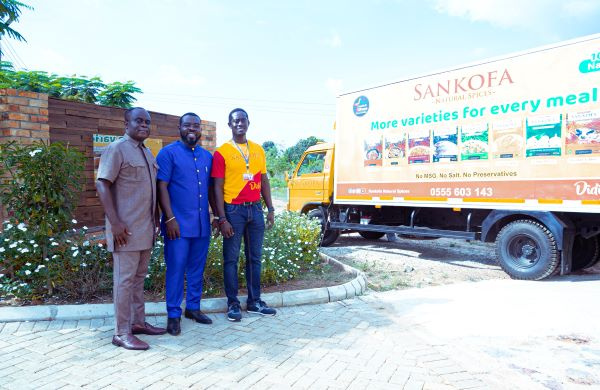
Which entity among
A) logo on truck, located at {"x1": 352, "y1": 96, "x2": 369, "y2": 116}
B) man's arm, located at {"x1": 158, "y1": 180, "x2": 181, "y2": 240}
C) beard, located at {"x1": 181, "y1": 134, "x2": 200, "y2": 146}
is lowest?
man's arm, located at {"x1": 158, "y1": 180, "x2": 181, "y2": 240}

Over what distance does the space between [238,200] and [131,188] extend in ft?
3.22

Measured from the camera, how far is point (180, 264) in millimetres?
3695

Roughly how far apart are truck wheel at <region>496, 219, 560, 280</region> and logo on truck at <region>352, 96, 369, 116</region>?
329 centimetres

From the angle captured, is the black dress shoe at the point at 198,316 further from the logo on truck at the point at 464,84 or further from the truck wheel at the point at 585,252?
the truck wheel at the point at 585,252

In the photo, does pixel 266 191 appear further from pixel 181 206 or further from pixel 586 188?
pixel 586 188

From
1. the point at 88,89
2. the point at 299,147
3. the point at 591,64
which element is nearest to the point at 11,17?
the point at 88,89

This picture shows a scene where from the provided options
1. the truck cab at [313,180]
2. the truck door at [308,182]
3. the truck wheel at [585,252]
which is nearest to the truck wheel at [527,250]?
the truck wheel at [585,252]

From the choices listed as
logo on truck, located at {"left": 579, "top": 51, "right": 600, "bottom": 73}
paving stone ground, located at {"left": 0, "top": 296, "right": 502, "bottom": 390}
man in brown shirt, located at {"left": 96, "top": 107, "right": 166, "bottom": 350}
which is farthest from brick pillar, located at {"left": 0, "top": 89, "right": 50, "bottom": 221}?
logo on truck, located at {"left": 579, "top": 51, "right": 600, "bottom": 73}

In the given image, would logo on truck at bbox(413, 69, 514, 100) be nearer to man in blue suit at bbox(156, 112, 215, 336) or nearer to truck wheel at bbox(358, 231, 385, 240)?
truck wheel at bbox(358, 231, 385, 240)

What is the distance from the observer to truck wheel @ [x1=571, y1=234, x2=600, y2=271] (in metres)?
6.70

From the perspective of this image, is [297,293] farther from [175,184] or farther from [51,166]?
[51,166]

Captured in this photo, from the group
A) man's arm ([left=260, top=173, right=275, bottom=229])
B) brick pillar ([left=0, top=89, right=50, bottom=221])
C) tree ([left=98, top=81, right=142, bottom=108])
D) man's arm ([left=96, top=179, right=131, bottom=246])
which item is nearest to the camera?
man's arm ([left=96, top=179, right=131, bottom=246])

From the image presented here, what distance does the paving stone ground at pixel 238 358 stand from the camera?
282 centimetres

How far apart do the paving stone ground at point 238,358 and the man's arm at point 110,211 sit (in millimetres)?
854
